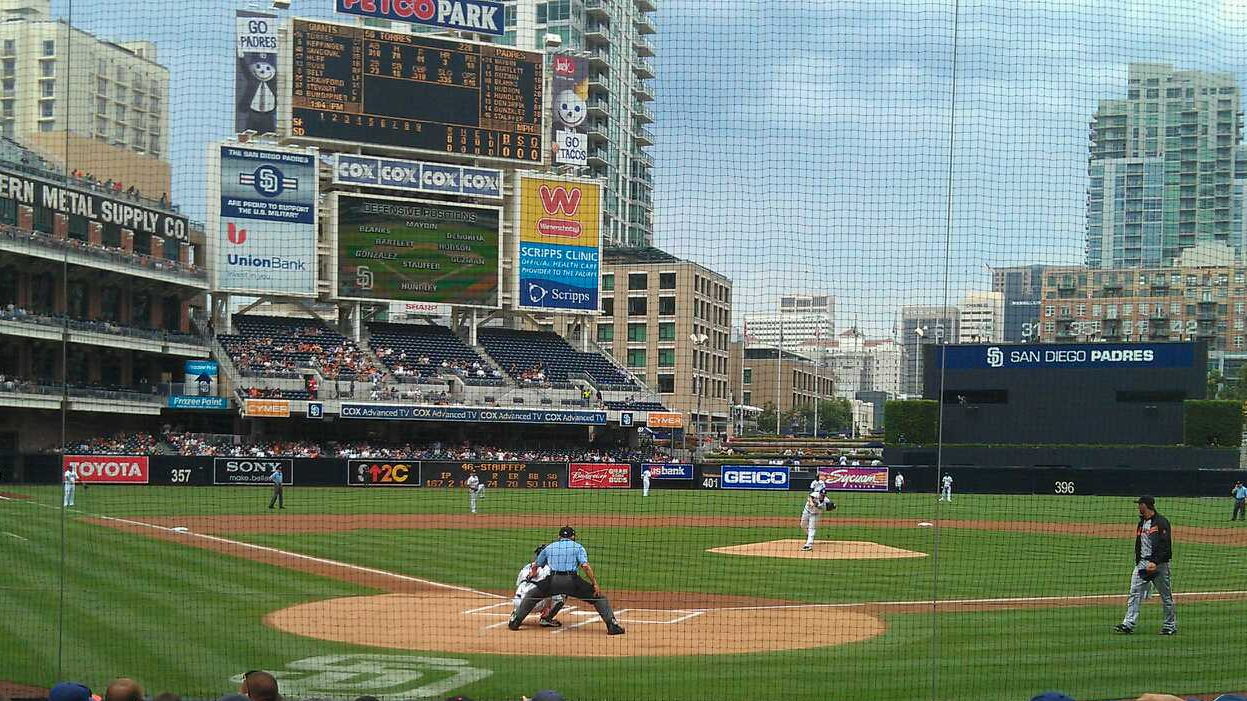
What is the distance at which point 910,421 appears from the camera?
50.7 m

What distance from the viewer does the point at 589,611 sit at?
1498cm

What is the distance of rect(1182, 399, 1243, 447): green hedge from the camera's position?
45.2m

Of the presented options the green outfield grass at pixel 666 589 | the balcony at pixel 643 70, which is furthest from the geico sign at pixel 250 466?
the balcony at pixel 643 70

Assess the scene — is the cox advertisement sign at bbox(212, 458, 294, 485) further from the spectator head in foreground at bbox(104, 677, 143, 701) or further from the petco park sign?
the spectator head in foreground at bbox(104, 677, 143, 701)

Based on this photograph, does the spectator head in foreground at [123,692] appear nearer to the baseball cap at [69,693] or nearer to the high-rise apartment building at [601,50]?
the baseball cap at [69,693]

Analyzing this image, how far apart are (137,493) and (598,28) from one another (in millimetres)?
60878

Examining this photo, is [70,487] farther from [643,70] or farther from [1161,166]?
[1161,166]

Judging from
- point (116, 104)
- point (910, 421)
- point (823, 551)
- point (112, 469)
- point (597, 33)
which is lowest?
point (823, 551)

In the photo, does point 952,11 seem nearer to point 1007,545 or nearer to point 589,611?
point 589,611

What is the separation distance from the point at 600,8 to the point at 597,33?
2.98 meters

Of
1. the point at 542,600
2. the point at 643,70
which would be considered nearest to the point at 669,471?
the point at 643,70

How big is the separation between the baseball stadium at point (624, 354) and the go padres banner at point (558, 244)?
18cm

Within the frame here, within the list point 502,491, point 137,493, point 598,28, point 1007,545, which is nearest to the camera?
point 1007,545

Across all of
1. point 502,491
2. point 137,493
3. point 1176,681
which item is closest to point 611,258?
point 502,491
